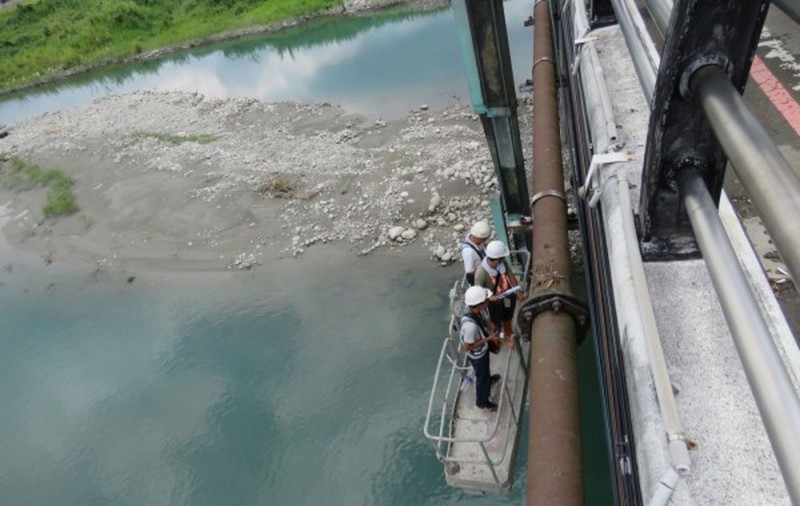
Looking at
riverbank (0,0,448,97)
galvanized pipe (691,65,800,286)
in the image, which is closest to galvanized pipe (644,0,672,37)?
galvanized pipe (691,65,800,286)

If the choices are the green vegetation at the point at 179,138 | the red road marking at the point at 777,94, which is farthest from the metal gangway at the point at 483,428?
the green vegetation at the point at 179,138

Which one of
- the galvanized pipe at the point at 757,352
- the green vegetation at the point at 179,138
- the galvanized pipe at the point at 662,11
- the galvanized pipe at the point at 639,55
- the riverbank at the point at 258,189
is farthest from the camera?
the green vegetation at the point at 179,138

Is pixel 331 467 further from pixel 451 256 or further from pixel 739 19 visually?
pixel 739 19

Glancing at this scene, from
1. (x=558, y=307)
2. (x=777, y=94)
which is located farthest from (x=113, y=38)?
(x=558, y=307)

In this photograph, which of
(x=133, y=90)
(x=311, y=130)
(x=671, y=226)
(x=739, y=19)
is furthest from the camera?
(x=133, y=90)

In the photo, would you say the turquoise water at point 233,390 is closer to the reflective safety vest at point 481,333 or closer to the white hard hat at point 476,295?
the reflective safety vest at point 481,333

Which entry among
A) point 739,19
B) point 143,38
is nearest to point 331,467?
point 739,19
